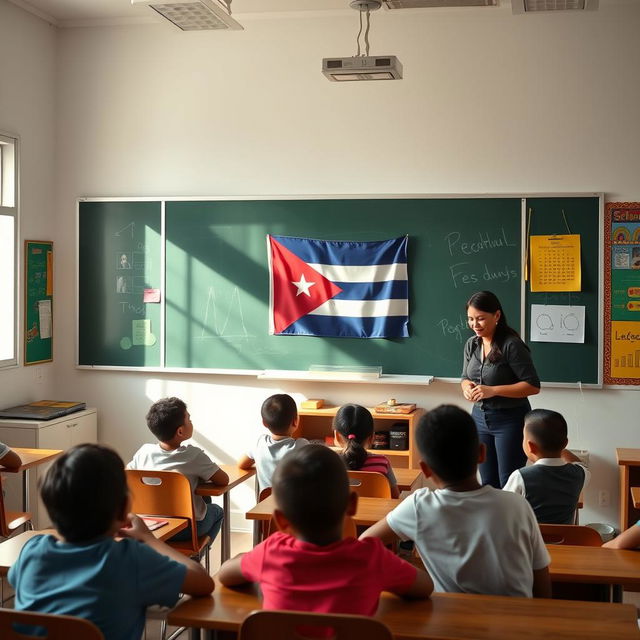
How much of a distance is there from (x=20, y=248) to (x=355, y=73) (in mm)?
2720

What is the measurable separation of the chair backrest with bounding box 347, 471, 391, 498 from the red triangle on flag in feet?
7.74

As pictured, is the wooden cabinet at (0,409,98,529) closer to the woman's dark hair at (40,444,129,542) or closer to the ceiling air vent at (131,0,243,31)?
the ceiling air vent at (131,0,243,31)

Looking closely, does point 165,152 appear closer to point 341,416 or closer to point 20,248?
point 20,248

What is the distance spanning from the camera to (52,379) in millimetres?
6273

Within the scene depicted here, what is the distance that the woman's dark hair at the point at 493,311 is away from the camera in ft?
14.7

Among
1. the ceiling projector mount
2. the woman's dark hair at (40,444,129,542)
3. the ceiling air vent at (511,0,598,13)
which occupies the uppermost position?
the ceiling air vent at (511,0,598,13)

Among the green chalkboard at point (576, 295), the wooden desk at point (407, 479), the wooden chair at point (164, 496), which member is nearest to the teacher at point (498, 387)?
the wooden desk at point (407, 479)

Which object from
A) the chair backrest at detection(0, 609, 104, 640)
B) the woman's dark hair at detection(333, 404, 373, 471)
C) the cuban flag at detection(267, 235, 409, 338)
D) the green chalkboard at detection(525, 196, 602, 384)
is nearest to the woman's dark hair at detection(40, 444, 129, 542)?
the chair backrest at detection(0, 609, 104, 640)

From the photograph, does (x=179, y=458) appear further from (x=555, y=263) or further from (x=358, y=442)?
(x=555, y=263)

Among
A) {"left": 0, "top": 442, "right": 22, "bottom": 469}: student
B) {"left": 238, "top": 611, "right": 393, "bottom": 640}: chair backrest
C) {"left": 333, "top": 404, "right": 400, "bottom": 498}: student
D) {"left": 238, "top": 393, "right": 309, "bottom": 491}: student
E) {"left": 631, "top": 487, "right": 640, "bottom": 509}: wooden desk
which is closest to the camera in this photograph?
{"left": 238, "top": 611, "right": 393, "bottom": 640}: chair backrest

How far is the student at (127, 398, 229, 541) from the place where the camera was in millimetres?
3764

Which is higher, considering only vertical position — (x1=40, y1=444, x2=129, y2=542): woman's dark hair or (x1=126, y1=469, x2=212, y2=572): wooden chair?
(x1=40, y1=444, x2=129, y2=542): woman's dark hair

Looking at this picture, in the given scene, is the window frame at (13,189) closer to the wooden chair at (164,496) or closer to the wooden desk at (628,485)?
the wooden chair at (164,496)

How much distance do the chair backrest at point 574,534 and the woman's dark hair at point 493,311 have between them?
6.01 ft
